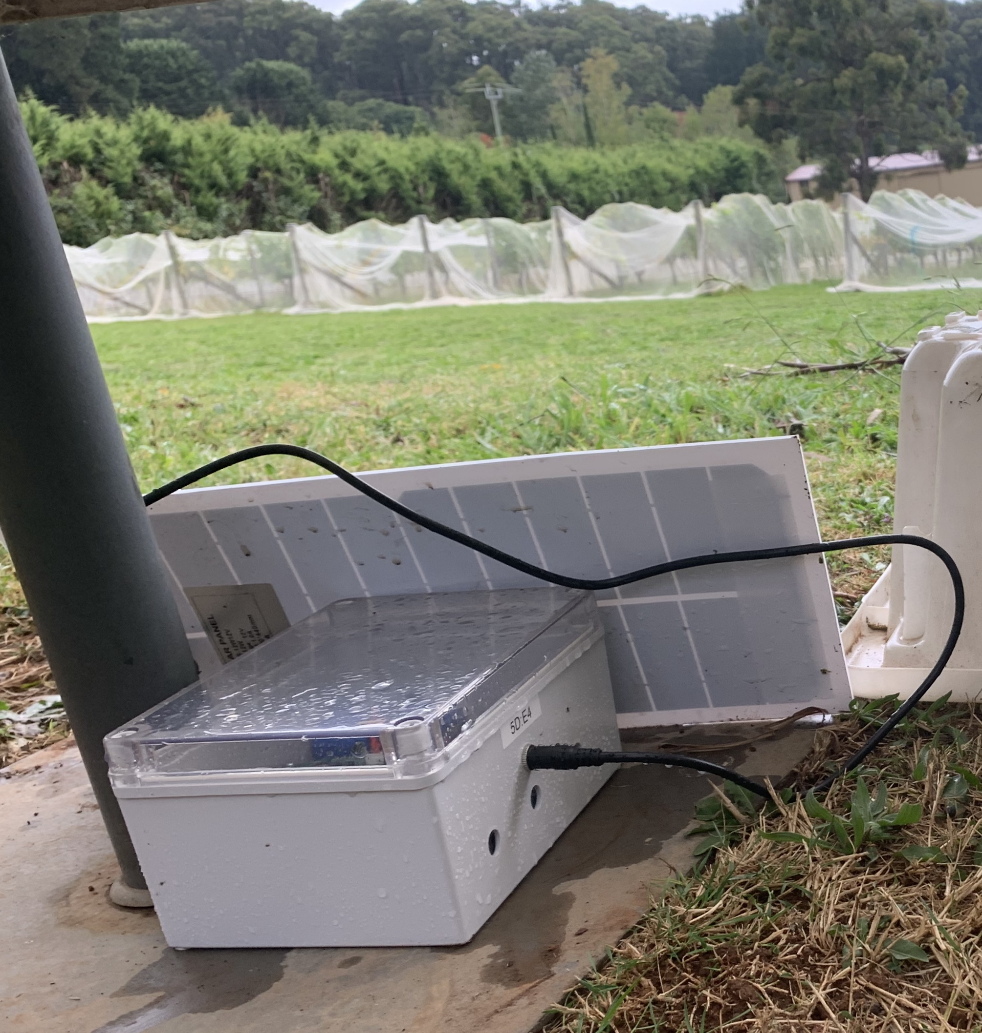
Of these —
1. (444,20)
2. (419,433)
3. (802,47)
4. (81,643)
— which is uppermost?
(444,20)

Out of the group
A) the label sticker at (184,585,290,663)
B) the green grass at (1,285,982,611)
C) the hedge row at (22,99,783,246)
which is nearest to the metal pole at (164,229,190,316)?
the hedge row at (22,99,783,246)

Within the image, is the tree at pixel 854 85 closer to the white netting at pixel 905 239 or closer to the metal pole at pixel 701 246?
the white netting at pixel 905 239

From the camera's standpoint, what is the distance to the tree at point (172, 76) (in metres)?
8.91

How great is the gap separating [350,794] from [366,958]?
0.17 meters

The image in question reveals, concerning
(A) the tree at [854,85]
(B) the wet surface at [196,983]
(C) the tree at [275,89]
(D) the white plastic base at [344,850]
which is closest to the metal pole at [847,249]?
(A) the tree at [854,85]

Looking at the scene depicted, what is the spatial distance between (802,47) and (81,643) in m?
7.15

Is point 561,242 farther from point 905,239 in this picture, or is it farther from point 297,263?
point 905,239

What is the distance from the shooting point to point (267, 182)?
958 cm

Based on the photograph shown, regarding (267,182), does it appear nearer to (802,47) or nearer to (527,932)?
(802,47)

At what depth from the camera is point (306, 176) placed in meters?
9.72

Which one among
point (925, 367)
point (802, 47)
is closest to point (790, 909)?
point (925, 367)

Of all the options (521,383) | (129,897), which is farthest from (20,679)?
(521,383)

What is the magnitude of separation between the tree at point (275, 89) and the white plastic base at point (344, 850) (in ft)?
29.9

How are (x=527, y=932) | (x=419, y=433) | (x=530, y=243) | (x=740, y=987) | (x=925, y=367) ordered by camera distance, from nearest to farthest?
1. (x=740, y=987)
2. (x=527, y=932)
3. (x=925, y=367)
4. (x=419, y=433)
5. (x=530, y=243)
